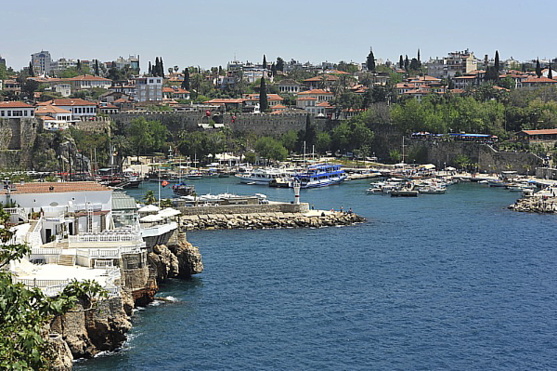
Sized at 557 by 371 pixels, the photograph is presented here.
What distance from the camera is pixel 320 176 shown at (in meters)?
86.6

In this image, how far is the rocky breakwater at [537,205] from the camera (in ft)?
216

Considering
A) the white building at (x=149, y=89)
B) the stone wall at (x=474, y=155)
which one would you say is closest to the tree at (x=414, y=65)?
the white building at (x=149, y=89)

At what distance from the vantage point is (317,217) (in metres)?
58.4

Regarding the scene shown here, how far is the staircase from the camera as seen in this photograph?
98.2ft

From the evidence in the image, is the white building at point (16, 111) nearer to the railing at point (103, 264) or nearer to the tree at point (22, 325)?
the railing at point (103, 264)

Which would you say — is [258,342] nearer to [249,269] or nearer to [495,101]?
[249,269]

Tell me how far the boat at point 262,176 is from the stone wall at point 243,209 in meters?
Answer: 26.5

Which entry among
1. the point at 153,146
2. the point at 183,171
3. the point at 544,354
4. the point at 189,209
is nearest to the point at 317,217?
the point at 189,209

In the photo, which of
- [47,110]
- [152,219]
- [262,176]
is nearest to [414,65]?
[47,110]

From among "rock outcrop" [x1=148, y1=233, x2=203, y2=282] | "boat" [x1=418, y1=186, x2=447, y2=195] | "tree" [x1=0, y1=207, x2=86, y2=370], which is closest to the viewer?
"tree" [x1=0, y1=207, x2=86, y2=370]

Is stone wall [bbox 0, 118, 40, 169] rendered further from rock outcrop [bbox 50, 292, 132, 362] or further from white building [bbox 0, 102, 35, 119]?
rock outcrop [bbox 50, 292, 132, 362]

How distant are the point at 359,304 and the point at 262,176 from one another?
2059 inches

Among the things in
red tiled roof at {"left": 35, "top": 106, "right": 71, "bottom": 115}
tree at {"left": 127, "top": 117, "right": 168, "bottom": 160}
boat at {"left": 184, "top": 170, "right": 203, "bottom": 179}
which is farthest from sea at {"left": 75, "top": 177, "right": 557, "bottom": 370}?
red tiled roof at {"left": 35, "top": 106, "right": 71, "bottom": 115}

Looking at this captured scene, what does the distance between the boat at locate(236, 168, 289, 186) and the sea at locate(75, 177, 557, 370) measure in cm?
2914
